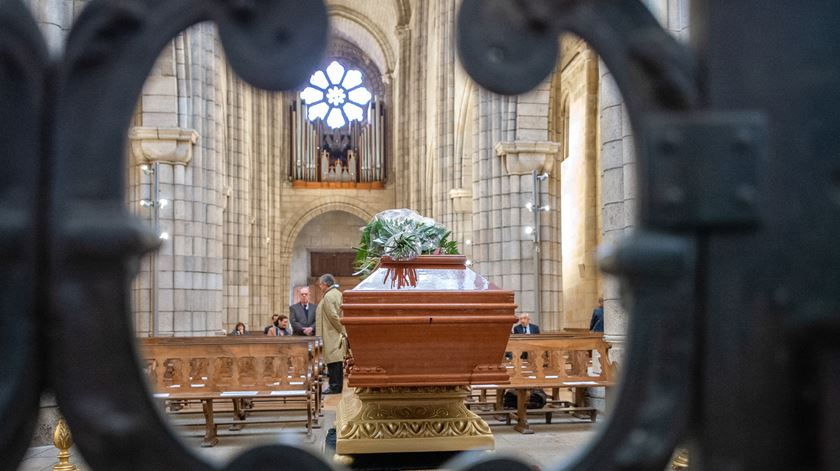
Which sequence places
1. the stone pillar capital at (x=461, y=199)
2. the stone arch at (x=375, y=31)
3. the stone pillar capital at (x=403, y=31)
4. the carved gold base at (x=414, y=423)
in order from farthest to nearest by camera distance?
the stone arch at (x=375, y=31) → the stone pillar capital at (x=403, y=31) → the stone pillar capital at (x=461, y=199) → the carved gold base at (x=414, y=423)

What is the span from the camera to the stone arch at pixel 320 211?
30906 millimetres

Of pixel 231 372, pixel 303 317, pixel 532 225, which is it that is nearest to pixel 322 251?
pixel 532 225

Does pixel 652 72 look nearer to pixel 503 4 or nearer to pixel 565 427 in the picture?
pixel 503 4

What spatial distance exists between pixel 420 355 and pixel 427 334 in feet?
0.45

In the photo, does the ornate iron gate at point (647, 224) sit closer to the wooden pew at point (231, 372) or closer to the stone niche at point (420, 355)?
the stone niche at point (420, 355)

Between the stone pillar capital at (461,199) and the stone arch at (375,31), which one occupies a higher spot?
the stone arch at (375,31)

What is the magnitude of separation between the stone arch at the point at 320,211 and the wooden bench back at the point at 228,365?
23.7 meters

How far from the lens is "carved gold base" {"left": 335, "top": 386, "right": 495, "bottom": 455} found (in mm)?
4348

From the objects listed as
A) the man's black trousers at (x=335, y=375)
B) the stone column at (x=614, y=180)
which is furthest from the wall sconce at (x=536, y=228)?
the stone column at (x=614, y=180)

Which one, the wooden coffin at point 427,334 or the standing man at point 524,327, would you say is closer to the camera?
the wooden coffin at point 427,334

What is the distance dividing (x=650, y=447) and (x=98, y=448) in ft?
1.49

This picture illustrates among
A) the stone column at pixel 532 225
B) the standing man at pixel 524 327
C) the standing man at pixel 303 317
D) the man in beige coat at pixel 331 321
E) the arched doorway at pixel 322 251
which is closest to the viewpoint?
the man in beige coat at pixel 331 321

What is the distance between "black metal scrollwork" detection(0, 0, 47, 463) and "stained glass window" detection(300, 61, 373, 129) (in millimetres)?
33935

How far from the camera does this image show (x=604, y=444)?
68 centimetres
